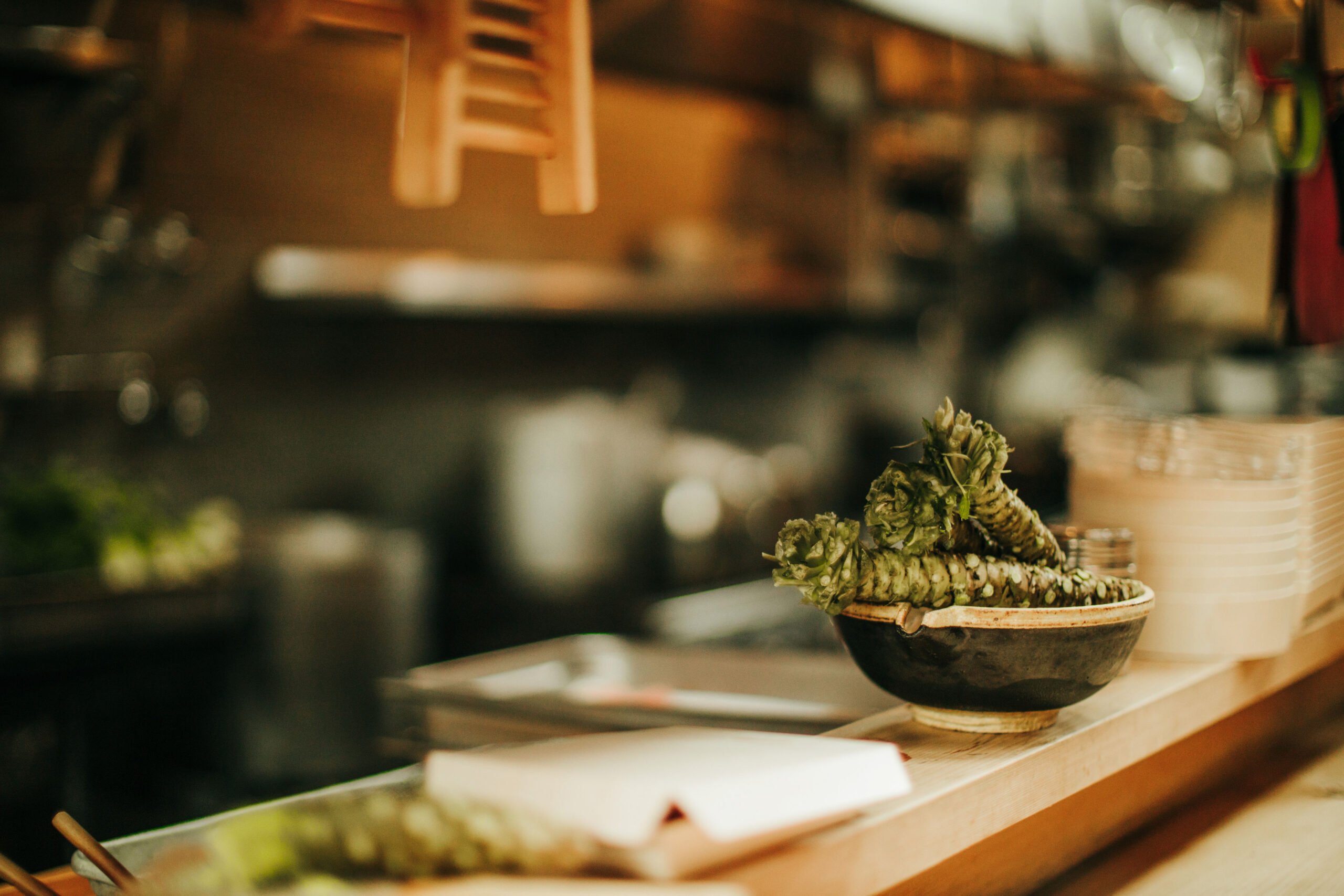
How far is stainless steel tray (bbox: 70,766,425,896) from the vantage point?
1.12 m

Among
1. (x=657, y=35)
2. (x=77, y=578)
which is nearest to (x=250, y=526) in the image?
(x=77, y=578)

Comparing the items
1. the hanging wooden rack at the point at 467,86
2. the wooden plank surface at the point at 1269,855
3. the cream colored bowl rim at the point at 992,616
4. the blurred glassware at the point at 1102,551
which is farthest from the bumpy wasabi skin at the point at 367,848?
the wooden plank surface at the point at 1269,855

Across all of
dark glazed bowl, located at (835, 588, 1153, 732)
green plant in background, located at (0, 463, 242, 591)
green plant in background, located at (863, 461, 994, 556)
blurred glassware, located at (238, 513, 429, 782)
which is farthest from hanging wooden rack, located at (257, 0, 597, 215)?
blurred glassware, located at (238, 513, 429, 782)

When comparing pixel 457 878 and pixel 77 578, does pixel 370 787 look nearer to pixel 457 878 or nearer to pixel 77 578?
pixel 457 878

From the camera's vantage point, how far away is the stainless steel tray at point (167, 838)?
44.0 inches

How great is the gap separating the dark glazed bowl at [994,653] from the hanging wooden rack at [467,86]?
0.57 meters

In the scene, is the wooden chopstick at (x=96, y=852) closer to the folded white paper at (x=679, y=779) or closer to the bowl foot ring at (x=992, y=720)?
the folded white paper at (x=679, y=779)

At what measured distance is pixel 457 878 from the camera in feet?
2.51

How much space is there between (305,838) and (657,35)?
12.8 feet

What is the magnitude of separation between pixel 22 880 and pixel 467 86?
2.90ft

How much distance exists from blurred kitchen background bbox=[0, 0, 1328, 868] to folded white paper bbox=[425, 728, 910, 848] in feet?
4.65

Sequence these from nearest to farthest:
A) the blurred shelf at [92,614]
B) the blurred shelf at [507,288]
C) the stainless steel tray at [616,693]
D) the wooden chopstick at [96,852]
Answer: the wooden chopstick at [96,852], the stainless steel tray at [616,693], the blurred shelf at [92,614], the blurred shelf at [507,288]

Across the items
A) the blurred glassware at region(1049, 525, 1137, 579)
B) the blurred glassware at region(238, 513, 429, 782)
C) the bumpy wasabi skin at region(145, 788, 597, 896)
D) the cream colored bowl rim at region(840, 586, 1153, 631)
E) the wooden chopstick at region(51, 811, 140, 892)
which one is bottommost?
the blurred glassware at region(238, 513, 429, 782)

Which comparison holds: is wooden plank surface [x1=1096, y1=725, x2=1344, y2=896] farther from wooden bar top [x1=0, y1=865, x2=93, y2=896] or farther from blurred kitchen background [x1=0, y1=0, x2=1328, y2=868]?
wooden bar top [x1=0, y1=865, x2=93, y2=896]
